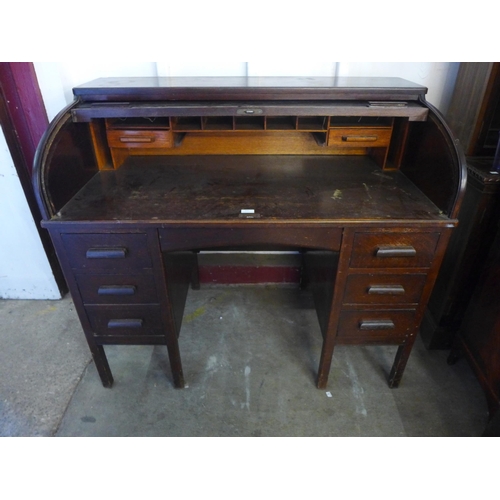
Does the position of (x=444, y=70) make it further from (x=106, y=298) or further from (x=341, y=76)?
(x=106, y=298)

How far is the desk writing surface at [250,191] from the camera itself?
4.28 ft

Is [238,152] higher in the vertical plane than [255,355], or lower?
higher

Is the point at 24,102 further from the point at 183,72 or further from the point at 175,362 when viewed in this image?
the point at 175,362

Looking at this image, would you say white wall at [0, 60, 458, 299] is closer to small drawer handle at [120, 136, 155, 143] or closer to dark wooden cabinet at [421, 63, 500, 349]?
dark wooden cabinet at [421, 63, 500, 349]

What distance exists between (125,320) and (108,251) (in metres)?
0.36

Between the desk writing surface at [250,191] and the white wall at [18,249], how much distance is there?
73cm

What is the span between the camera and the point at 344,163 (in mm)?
1710

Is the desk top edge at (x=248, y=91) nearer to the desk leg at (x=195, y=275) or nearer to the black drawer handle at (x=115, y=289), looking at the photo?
the black drawer handle at (x=115, y=289)

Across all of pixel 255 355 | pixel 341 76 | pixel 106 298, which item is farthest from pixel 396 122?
pixel 106 298

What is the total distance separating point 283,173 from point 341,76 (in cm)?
66

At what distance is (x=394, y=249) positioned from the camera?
4.32 ft

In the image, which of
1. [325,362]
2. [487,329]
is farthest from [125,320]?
[487,329]

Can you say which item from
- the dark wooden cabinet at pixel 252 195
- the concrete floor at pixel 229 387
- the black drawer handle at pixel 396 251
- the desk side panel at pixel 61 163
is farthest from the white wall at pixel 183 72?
the black drawer handle at pixel 396 251

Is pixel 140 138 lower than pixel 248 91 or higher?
lower
